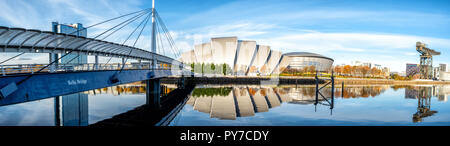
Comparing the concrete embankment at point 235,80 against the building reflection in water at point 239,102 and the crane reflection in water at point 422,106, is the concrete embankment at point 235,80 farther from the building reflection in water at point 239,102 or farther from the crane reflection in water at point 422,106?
the building reflection in water at point 239,102

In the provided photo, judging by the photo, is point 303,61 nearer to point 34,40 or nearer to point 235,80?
point 235,80

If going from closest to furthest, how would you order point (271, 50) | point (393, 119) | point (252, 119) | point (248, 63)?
point (252, 119), point (393, 119), point (248, 63), point (271, 50)

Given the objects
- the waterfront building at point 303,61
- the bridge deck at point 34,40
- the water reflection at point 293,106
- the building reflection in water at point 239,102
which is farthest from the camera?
the waterfront building at point 303,61

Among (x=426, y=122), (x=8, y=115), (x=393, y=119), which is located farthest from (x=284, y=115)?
(x=8, y=115)

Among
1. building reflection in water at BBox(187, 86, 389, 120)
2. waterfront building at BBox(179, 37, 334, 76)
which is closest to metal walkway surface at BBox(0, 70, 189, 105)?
building reflection in water at BBox(187, 86, 389, 120)

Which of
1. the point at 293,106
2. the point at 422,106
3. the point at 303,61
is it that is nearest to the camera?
the point at 293,106

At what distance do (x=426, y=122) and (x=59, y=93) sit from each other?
22.4m

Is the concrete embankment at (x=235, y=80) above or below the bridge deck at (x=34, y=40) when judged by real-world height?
below

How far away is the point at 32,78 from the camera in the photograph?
28.6 feet

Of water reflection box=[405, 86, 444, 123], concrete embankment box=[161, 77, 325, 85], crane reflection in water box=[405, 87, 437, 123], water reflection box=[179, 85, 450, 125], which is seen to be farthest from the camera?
concrete embankment box=[161, 77, 325, 85]

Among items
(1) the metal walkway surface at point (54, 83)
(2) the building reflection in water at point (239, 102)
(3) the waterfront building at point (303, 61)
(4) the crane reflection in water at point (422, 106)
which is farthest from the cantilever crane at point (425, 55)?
(1) the metal walkway surface at point (54, 83)

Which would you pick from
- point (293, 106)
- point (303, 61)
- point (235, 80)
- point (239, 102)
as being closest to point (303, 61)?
point (303, 61)

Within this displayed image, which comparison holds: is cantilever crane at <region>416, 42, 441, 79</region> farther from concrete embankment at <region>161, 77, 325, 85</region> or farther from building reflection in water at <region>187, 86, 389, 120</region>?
building reflection in water at <region>187, 86, 389, 120</region>
